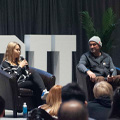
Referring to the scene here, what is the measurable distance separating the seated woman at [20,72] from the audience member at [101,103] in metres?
2.15

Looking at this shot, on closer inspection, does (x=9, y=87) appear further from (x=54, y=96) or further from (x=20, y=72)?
(x=54, y=96)

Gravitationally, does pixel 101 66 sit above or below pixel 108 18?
below

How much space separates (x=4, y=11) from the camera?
9812 millimetres

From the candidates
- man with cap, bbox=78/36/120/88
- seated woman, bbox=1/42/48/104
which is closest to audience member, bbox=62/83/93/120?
seated woman, bbox=1/42/48/104

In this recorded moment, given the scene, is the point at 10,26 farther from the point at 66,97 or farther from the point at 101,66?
the point at 66,97

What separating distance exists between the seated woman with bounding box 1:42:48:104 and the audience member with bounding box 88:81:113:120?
2.15 metres

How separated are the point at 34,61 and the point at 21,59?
6.94ft

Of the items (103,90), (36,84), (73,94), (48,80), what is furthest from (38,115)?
(48,80)

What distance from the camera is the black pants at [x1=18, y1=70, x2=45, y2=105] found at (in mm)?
6257

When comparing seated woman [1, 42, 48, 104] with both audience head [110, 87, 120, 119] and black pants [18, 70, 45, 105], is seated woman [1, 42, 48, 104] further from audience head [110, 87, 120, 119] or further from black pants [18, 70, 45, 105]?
audience head [110, 87, 120, 119]

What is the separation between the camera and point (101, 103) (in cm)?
391

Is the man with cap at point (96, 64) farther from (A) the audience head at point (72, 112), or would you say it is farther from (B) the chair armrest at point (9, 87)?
(A) the audience head at point (72, 112)

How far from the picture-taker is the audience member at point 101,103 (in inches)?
145

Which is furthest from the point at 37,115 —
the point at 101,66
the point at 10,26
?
the point at 10,26
